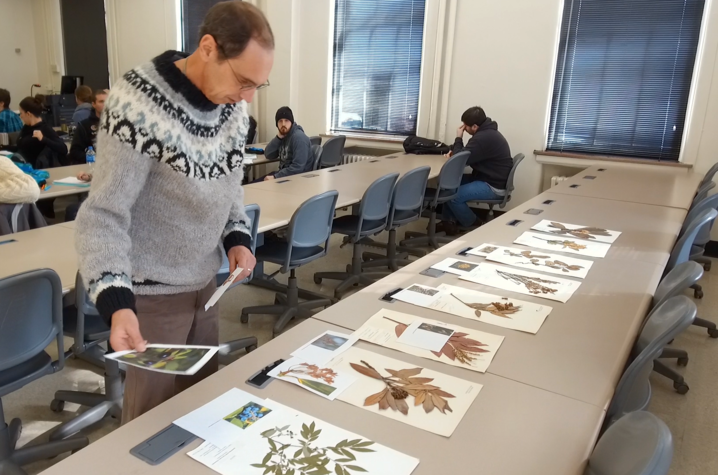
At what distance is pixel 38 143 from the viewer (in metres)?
4.63

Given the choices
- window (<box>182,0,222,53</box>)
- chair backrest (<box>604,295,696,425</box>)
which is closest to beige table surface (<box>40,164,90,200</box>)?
chair backrest (<box>604,295,696,425</box>)

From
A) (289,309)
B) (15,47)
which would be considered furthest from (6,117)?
(289,309)

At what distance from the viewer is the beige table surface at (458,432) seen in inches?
38.3

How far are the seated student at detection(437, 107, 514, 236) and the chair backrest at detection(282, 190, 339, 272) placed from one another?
2228 mm

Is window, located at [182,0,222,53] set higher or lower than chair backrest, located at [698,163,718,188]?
higher

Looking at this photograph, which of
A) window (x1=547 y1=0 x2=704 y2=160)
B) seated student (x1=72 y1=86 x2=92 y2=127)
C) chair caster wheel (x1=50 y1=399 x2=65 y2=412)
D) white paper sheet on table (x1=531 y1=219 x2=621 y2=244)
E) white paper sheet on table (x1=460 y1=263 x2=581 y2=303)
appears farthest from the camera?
seated student (x1=72 y1=86 x2=92 y2=127)

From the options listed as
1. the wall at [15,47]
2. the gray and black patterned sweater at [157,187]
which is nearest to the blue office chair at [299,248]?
the gray and black patterned sweater at [157,187]

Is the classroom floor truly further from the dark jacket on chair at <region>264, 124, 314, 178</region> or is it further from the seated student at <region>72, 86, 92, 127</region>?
the seated student at <region>72, 86, 92, 127</region>

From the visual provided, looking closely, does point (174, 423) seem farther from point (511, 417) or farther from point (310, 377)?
point (511, 417)

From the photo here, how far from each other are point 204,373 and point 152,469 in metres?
0.53

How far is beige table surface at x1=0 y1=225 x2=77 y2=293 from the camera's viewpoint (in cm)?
200

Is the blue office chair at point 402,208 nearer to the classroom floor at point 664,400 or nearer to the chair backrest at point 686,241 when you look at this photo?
the classroom floor at point 664,400

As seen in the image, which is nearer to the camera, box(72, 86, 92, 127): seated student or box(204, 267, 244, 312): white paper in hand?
box(204, 267, 244, 312): white paper in hand

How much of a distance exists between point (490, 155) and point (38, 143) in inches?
154
